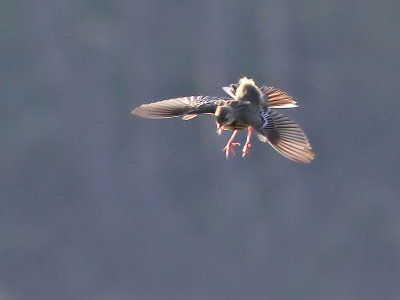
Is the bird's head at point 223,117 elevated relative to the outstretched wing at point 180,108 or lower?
lower

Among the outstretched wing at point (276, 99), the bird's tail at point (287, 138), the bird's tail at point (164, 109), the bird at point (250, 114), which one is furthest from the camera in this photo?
the outstretched wing at point (276, 99)

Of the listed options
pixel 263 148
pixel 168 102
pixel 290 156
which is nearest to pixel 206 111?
pixel 168 102

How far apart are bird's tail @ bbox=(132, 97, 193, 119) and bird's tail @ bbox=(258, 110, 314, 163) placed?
485 mm

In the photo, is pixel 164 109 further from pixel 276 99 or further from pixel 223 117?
pixel 276 99

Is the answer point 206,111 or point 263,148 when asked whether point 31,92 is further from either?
point 206,111

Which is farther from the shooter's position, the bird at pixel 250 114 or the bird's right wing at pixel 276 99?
the bird's right wing at pixel 276 99

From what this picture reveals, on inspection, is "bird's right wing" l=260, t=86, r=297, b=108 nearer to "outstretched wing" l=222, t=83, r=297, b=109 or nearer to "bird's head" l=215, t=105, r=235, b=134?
"outstretched wing" l=222, t=83, r=297, b=109

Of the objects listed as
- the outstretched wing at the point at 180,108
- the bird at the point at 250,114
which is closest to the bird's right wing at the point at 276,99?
the bird at the point at 250,114

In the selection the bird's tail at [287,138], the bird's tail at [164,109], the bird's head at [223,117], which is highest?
the bird's tail at [164,109]

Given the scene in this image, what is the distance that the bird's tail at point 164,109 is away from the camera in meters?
6.80

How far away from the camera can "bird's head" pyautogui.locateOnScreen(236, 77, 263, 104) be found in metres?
6.98

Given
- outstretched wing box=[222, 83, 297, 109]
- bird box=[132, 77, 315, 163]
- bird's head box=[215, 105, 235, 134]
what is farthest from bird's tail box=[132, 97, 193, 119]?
outstretched wing box=[222, 83, 297, 109]

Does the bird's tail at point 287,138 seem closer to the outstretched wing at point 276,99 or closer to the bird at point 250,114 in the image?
the bird at point 250,114

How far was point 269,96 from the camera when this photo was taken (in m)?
7.05
